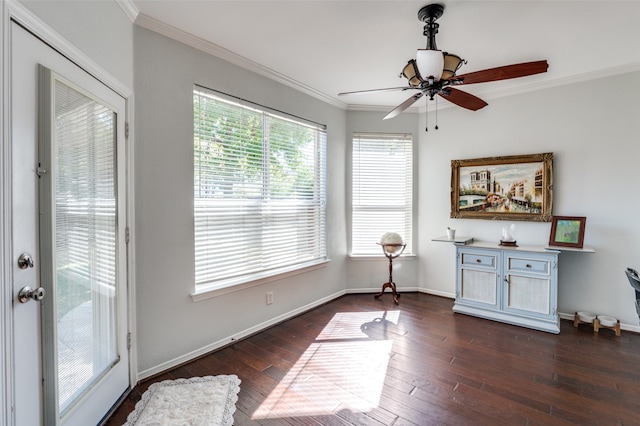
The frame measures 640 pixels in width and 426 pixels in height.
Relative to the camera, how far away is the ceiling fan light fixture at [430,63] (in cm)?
187

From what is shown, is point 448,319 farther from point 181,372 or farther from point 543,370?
point 181,372

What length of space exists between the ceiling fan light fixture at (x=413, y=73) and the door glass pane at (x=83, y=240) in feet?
6.66

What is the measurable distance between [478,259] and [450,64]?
241cm

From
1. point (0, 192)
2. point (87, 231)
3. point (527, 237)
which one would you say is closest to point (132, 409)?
point (87, 231)

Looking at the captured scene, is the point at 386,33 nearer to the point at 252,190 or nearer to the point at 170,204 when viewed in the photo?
the point at 252,190

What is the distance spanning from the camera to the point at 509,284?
3365 mm

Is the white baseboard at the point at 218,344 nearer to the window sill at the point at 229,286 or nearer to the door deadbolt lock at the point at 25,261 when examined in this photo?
the window sill at the point at 229,286

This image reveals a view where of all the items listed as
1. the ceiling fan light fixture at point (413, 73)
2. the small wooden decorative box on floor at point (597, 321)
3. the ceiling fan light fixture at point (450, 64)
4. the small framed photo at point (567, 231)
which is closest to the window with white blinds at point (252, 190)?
the ceiling fan light fixture at point (413, 73)

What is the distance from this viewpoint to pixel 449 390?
2.15 meters

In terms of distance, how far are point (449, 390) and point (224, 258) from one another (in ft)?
7.01

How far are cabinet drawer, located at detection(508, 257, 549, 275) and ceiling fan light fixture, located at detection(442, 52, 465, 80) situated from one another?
2307mm

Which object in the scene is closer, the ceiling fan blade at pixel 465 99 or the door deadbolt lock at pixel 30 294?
the door deadbolt lock at pixel 30 294

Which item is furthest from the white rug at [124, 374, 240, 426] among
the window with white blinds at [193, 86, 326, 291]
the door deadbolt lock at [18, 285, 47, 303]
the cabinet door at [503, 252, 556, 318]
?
the cabinet door at [503, 252, 556, 318]

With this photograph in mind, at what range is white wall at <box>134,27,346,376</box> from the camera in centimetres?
226
